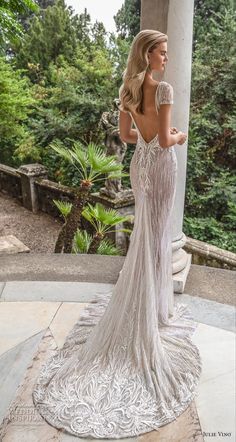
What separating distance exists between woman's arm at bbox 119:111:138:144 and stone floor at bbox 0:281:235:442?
128 cm

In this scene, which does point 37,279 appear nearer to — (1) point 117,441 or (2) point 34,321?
(2) point 34,321

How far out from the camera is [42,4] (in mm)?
13930

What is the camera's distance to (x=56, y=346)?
2533mm

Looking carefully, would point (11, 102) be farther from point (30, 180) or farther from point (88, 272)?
point (88, 272)

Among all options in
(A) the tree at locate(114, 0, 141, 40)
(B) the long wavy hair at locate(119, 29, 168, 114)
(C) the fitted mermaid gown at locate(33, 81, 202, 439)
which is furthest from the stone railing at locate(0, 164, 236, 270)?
(A) the tree at locate(114, 0, 141, 40)

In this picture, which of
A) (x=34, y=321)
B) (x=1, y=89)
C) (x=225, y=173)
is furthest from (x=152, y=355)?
(x=1, y=89)

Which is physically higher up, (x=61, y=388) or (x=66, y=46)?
(x=66, y=46)

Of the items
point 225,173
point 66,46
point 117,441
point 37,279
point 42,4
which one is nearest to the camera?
point 117,441

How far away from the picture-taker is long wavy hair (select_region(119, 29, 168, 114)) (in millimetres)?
1920

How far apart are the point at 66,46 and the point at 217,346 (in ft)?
28.1

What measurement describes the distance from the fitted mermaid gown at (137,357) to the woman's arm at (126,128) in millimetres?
85

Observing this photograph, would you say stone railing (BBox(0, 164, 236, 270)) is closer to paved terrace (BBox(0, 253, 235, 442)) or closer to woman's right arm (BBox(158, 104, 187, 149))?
paved terrace (BBox(0, 253, 235, 442))

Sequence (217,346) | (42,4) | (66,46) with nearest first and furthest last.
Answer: (217,346)
(66,46)
(42,4)

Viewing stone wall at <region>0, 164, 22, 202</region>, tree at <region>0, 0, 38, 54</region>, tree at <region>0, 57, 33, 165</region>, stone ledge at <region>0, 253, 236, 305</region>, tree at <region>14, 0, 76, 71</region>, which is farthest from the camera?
tree at <region>14, 0, 76, 71</region>
